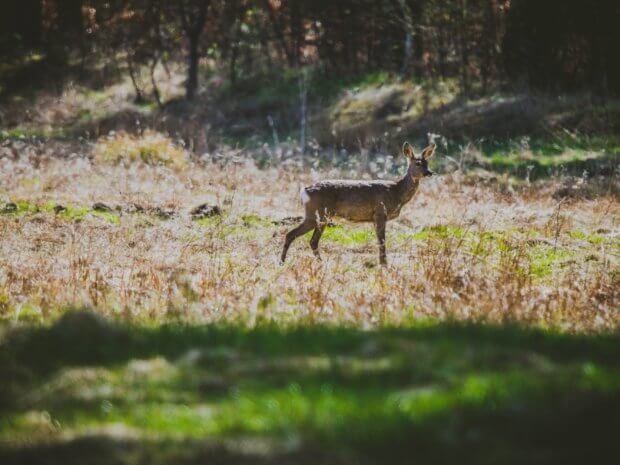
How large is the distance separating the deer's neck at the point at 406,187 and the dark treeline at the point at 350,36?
43.2ft

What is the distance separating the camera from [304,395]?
12.1ft

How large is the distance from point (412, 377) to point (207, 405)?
47.0 inches

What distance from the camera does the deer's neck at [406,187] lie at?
918 cm

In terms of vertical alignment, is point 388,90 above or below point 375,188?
above

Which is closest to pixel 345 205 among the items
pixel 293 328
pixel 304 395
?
pixel 293 328

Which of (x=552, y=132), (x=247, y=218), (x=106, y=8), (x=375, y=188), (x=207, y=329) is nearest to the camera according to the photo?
(x=207, y=329)

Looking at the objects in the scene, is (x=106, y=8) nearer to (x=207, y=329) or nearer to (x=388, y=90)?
(x=388, y=90)

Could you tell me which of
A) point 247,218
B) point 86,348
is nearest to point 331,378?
point 86,348

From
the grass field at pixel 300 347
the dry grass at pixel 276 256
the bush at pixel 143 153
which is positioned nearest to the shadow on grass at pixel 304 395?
the grass field at pixel 300 347

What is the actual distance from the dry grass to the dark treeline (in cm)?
950

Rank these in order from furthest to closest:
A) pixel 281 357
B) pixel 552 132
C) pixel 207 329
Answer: pixel 552 132
pixel 207 329
pixel 281 357

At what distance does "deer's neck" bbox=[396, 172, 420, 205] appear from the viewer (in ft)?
30.1

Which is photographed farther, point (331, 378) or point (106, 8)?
point (106, 8)

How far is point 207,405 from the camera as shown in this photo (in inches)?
142
